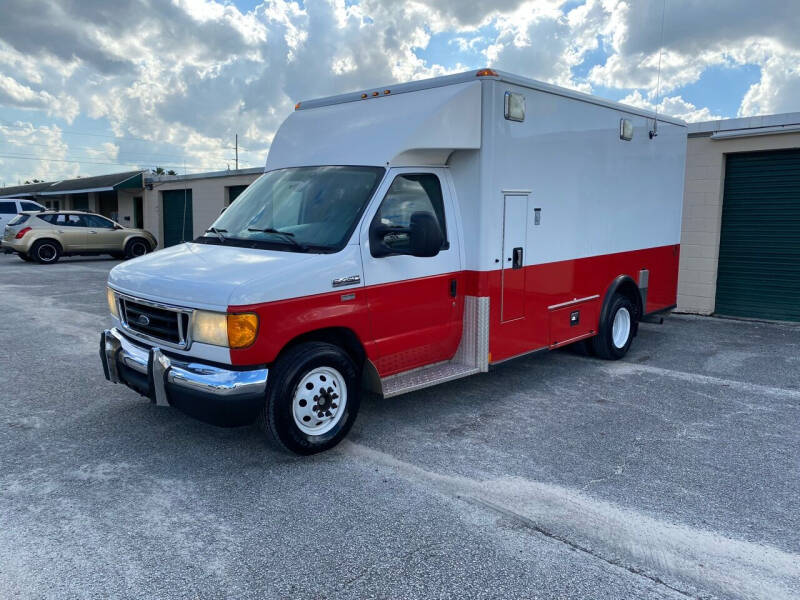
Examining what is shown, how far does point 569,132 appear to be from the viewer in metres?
6.54

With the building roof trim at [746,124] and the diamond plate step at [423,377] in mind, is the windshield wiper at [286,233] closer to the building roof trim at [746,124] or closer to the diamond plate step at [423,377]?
the diamond plate step at [423,377]

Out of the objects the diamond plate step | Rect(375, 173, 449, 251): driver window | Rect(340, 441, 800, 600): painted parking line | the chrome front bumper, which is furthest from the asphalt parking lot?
Rect(375, 173, 449, 251): driver window

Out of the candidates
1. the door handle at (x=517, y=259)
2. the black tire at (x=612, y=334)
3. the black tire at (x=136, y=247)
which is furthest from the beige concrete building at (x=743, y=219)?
the black tire at (x=136, y=247)

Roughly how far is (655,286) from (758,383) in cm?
215

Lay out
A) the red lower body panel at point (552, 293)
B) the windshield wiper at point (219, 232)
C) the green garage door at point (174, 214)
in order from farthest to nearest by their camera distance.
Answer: the green garage door at point (174, 214) → the red lower body panel at point (552, 293) → the windshield wiper at point (219, 232)

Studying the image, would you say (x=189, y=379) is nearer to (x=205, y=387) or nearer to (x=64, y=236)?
(x=205, y=387)

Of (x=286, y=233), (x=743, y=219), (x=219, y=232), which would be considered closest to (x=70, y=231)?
(x=219, y=232)

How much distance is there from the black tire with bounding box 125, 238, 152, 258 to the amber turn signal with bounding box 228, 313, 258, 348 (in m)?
18.9

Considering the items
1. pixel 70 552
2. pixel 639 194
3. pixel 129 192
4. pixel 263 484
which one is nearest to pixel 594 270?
pixel 639 194

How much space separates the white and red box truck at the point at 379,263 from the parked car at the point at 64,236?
16831 millimetres

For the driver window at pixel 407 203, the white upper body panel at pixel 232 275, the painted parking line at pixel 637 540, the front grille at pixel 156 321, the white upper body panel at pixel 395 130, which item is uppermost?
the white upper body panel at pixel 395 130

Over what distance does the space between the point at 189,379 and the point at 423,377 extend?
2.01m

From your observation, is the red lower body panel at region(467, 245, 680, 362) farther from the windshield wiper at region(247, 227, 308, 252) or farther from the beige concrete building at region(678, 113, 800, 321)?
the beige concrete building at region(678, 113, 800, 321)

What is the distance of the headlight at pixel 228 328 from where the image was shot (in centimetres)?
413
